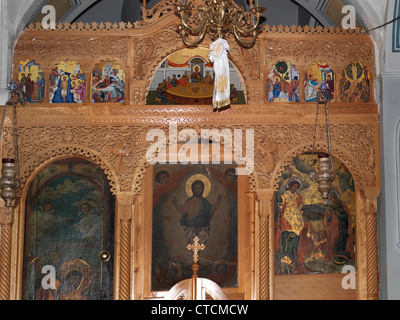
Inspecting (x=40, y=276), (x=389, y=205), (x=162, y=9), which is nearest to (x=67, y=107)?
(x=162, y=9)

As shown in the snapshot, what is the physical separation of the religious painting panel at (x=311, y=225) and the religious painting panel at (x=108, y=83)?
244 centimetres

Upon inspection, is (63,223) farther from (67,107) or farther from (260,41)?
(260,41)

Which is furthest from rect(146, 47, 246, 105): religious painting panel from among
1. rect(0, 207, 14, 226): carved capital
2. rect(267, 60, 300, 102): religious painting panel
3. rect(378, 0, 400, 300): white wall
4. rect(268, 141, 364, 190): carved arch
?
rect(0, 207, 14, 226): carved capital

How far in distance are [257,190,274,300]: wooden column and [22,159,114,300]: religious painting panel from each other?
76.8 inches

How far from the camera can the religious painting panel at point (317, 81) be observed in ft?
25.5

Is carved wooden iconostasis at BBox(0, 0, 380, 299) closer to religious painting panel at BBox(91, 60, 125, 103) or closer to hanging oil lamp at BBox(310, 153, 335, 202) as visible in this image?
religious painting panel at BBox(91, 60, 125, 103)

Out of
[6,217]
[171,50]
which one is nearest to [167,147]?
[171,50]

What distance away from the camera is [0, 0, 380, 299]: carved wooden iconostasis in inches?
299

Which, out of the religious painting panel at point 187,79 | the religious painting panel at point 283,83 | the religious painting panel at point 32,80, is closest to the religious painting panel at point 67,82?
the religious painting panel at point 32,80

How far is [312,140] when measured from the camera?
303 inches

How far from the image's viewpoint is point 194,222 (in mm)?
8328

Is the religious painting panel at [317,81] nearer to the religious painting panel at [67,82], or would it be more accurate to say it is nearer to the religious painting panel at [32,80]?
the religious painting panel at [67,82]

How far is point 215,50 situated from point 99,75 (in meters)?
1.56

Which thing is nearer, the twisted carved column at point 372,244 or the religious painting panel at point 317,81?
the twisted carved column at point 372,244
